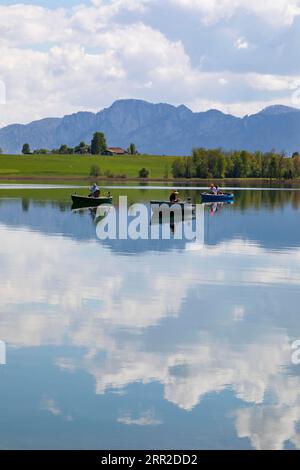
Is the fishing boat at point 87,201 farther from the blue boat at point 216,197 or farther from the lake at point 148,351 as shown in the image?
the lake at point 148,351

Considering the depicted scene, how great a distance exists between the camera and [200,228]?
71750 mm

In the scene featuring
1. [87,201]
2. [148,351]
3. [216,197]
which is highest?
[216,197]

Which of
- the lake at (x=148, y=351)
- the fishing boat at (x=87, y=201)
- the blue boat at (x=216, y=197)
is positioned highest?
the blue boat at (x=216, y=197)

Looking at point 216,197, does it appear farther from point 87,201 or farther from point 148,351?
point 148,351

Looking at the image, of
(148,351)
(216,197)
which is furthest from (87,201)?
(148,351)

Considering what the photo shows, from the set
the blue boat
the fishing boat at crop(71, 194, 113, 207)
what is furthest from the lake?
the blue boat

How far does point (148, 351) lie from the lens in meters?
24.4

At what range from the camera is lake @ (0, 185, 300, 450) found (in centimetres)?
1812

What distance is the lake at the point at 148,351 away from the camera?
59.5 feet

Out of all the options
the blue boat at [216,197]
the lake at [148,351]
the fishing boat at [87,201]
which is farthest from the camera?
the blue boat at [216,197]

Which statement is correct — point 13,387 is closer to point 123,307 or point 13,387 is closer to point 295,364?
point 295,364

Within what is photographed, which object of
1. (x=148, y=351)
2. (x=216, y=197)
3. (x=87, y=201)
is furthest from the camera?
(x=216, y=197)

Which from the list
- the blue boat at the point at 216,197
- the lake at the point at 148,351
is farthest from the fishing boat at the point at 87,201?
the lake at the point at 148,351
